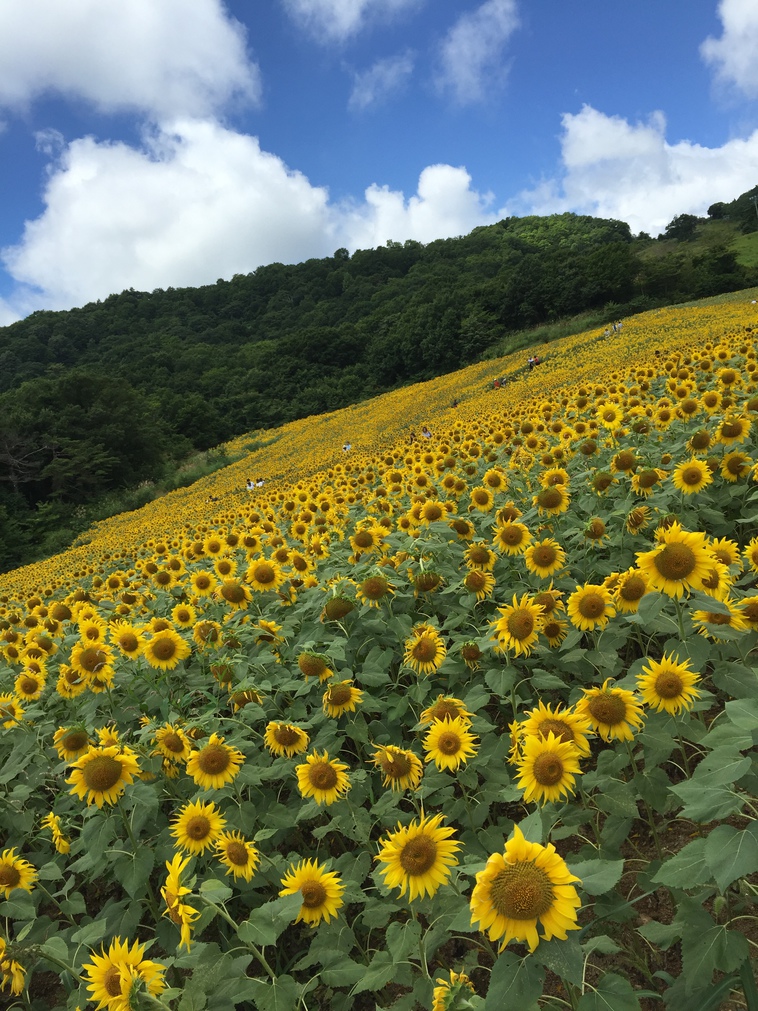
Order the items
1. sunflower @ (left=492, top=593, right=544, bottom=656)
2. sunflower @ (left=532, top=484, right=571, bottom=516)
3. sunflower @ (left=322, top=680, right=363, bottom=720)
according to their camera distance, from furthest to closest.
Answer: sunflower @ (left=532, top=484, right=571, bottom=516) → sunflower @ (left=322, top=680, right=363, bottom=720) → sunflower @ (left=492, top=593, right=544, bottom=656)

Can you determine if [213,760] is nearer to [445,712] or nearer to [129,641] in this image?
[445,712]

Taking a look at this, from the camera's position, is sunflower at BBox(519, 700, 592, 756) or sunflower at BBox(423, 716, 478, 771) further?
sunflower at BBox(423, 716, 478, 771)

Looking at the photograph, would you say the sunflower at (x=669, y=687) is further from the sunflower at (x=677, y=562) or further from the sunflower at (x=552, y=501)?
the sunflower at (x=552, y=501)

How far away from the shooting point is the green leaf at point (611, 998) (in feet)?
4.45

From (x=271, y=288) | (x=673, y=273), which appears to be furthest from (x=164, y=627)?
(x=271, y=288)

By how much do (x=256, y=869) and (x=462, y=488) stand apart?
3.71 metres

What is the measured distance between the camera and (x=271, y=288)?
84375 millimetres

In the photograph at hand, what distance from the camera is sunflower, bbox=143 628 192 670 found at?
3396 millimetres

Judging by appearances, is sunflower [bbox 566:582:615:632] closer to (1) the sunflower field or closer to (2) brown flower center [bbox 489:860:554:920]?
(1) the sunflower field

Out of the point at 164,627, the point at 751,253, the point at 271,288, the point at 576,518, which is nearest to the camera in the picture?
the point at 164,627

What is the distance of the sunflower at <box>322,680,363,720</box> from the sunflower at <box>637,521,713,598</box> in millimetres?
1504

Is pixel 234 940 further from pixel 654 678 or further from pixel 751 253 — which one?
pixel 751 253

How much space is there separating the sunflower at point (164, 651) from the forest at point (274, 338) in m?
26.2

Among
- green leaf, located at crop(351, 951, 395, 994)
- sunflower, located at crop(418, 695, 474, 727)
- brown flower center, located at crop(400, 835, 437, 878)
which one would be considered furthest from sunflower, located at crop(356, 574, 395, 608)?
green leaf, located at crop(351, 951, 395, 994)
